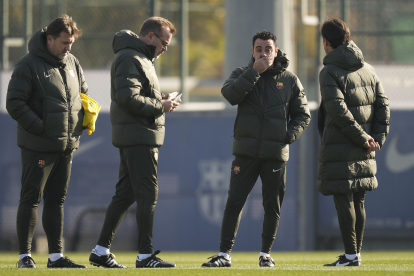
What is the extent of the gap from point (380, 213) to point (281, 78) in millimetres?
4460

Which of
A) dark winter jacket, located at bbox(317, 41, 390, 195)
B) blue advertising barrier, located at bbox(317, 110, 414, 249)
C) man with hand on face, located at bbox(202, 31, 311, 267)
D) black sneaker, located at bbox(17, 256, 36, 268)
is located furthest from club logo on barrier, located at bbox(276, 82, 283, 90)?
blue advertising barrier, located at bbox(317, 110, 414, 249)

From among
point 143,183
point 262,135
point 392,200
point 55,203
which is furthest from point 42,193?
point 392,200

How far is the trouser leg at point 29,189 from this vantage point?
16.1 ft

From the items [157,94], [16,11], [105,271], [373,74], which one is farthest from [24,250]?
[16,11]

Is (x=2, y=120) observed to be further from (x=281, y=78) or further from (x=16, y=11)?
(x=16, y=11)

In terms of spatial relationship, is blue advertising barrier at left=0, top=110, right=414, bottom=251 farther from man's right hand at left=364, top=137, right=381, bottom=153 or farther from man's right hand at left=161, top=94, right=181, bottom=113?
man's right hand at left=161, top=94, right=181, bottom=113

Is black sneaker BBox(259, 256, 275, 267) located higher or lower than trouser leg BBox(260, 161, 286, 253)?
lower

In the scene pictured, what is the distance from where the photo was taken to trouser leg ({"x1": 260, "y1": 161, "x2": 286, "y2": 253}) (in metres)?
5.15

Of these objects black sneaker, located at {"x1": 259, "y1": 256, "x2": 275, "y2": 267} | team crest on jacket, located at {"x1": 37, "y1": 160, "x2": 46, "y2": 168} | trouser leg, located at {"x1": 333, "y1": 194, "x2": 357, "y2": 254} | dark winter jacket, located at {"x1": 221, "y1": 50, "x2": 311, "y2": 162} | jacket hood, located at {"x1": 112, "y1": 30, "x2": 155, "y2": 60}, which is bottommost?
black sneaker, located at {"x1": 259, "y1": 256, "x2": 275, "y2": 267}

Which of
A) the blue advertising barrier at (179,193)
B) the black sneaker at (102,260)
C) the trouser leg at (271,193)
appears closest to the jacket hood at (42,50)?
the black sneaker at (102,260)

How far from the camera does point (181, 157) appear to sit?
9.26 meters

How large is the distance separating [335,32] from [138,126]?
5.47 feet

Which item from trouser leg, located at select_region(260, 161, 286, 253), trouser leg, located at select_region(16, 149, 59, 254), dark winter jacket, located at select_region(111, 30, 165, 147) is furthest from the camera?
A: trouser leg, located at select_region(260, 161, 286, 253)

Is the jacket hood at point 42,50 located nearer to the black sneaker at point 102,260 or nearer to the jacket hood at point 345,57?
the black sneaker at point 102,260
